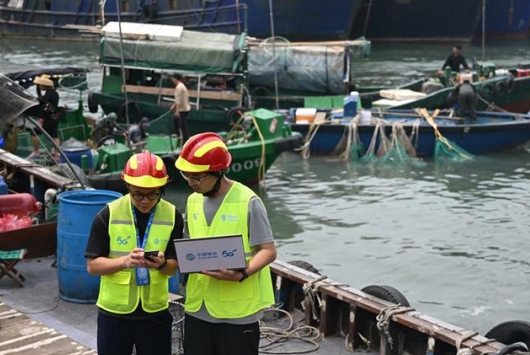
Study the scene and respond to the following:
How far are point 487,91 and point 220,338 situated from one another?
18.9m

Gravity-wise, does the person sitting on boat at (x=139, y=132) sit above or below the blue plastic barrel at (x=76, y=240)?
below

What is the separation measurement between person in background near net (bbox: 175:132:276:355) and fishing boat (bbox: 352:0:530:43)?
136 feet

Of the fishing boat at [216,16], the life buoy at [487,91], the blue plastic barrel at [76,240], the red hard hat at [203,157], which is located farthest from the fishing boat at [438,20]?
the red hard hat at [203,157]

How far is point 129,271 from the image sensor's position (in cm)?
484

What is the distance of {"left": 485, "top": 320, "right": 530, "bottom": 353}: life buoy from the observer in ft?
22.2

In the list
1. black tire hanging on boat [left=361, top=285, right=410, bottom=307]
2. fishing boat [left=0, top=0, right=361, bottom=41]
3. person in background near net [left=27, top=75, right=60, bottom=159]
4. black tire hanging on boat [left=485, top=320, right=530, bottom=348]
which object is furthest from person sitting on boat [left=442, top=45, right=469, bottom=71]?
black tire hanging on boat [left=485, top=320, right=530, bottom=348]

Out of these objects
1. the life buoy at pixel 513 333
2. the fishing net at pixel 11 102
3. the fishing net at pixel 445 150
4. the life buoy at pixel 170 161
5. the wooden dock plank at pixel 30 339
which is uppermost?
the fishing net at pixel 11 102

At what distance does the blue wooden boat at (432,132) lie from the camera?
63.8 feet

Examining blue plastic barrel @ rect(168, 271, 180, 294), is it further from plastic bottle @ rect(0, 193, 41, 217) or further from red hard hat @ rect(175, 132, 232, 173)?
red hard hat @ rect(175, 132, 232, 173)

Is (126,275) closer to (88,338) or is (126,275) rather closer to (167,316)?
(167,316)

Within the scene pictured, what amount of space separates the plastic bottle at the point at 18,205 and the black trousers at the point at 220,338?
14.7ft

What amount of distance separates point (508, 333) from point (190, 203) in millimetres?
3202

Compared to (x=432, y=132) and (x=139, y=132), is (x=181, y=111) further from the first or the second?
(x=432, y=132)

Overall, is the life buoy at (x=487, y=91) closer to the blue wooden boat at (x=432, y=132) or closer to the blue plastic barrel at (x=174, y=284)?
the blue wooden boat at (x=432, y=132)
